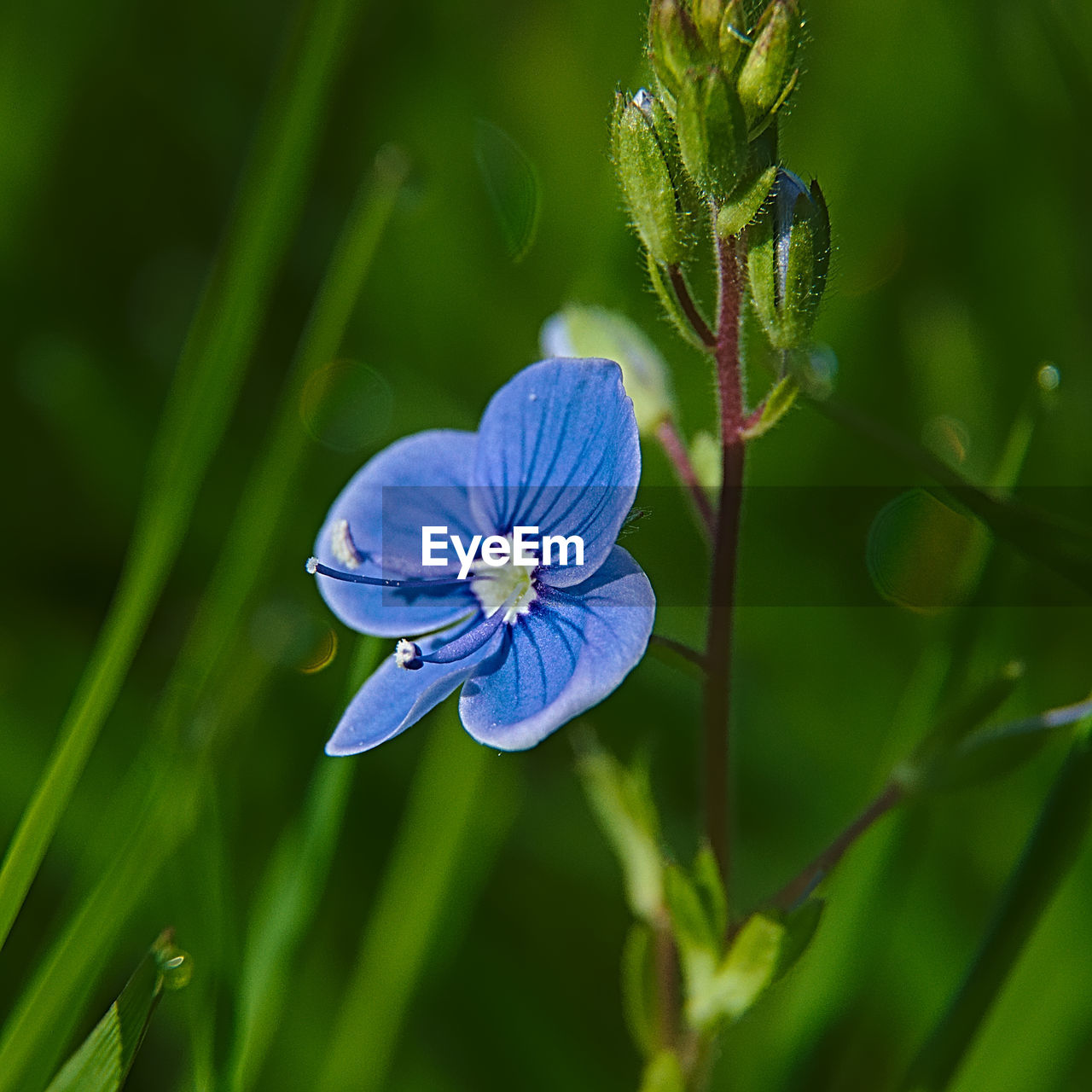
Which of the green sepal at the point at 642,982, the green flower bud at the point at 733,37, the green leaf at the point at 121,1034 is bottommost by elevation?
the green sepal at the point at 642,982

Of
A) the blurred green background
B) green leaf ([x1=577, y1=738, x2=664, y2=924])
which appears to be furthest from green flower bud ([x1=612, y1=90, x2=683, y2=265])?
green leaf ([x1=577, y1=738, x2=664, y2=924])

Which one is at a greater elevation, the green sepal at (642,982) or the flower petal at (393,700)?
the flower petal at (393,700)

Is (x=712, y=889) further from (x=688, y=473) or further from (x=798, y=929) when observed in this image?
(x=688, y=473)

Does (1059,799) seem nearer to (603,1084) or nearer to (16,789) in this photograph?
(603,1084)

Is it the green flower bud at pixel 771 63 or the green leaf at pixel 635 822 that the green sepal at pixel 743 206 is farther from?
the green leaf at pixel 635 822

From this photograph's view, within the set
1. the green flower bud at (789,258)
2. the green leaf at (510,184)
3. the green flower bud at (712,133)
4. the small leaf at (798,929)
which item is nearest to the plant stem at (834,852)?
the small leaf at (798,929)

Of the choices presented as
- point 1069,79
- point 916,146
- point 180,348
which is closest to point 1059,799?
point 1069,79
